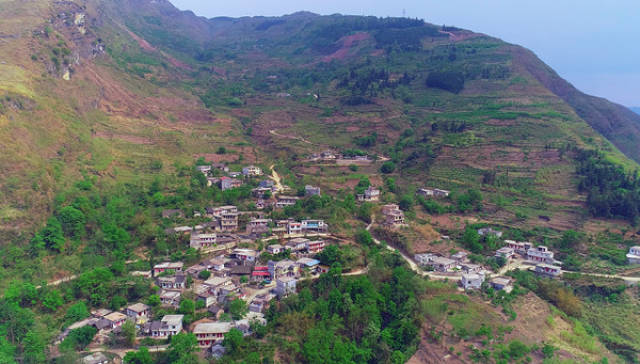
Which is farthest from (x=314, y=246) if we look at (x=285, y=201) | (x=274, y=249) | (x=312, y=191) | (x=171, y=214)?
(x=171, y=214)

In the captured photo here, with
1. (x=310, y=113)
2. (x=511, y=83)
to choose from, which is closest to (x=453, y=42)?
(x=511, y=83)

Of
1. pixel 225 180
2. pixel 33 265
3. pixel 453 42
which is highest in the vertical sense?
pixel 453 42

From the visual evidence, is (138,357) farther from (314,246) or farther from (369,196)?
(369,196)

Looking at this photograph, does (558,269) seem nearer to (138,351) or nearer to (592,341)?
(592,341)

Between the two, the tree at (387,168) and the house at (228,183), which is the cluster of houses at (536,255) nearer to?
the tree at (387,168)

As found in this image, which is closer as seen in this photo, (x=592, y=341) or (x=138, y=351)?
(x=138, y=351)

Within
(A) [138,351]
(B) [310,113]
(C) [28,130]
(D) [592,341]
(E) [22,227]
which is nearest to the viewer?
(A) [138,351]

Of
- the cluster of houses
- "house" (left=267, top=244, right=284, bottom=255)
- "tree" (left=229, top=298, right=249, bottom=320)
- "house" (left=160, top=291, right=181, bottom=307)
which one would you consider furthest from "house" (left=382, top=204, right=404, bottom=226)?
"house" (left=160, top=291, right=181, bottom=307)

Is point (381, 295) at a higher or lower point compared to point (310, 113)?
lower
